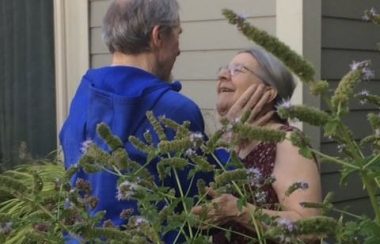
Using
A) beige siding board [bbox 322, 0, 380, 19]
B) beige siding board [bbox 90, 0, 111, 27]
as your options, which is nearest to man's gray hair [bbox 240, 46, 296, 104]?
beige siding board [bbox 322, 0, 380, 19]

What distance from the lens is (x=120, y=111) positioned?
2.32m

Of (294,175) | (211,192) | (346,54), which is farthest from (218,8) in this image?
(211,192)

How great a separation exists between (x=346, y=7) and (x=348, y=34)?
0.50 feet

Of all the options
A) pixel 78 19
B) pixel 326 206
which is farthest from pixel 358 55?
pixel 326 206

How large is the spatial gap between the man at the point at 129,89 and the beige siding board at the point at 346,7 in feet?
6.21

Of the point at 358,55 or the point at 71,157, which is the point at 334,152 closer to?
the point at 358,55

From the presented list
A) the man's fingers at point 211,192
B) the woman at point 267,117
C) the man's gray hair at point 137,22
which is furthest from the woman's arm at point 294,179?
the man's gray hair at point 137,22

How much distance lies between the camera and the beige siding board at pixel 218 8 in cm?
425

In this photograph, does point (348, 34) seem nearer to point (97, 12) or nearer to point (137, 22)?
point (97, 12)

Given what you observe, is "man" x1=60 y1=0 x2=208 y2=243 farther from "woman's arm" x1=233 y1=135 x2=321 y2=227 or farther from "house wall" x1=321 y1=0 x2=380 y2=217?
"house wall" x1=321 y1=0 x2=380 y2=217

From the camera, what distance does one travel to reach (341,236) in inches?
55.0

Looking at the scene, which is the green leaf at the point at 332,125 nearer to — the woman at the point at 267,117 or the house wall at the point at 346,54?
the woman at the point at 267,117

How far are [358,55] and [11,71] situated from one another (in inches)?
95.5

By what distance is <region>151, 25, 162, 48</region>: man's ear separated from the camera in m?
2.43
